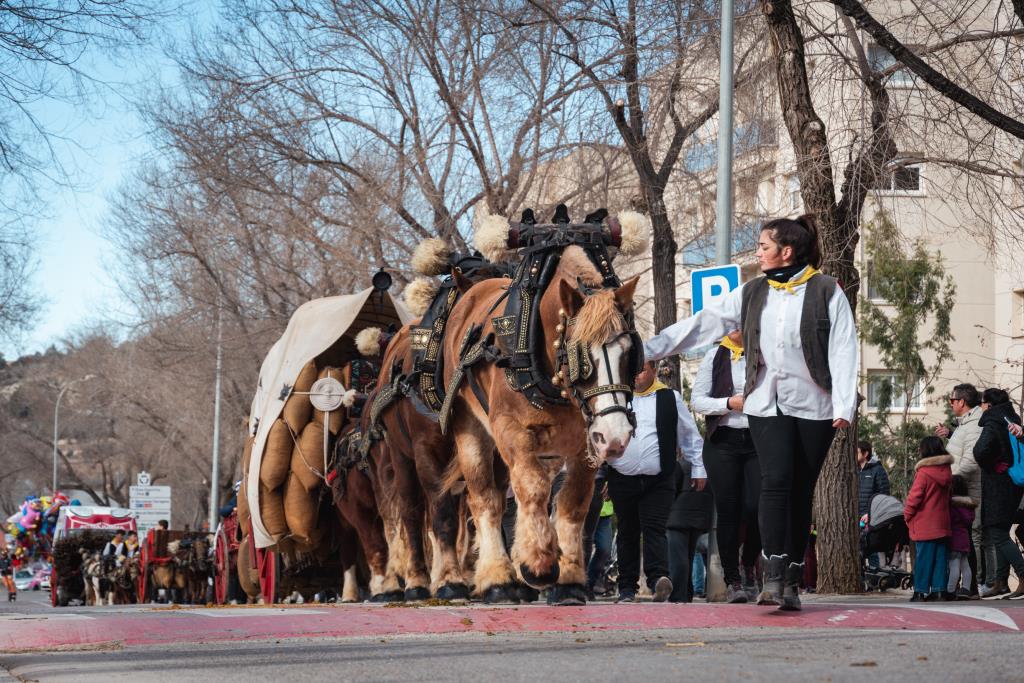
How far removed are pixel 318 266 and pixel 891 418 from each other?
22287 millimetres

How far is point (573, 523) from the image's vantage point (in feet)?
29.3

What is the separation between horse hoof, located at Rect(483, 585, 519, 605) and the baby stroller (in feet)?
24.5

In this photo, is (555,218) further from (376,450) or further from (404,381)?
(376,450)

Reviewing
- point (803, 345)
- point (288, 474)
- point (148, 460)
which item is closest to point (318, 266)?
point (288, 474)

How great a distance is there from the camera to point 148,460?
66812 millimetres

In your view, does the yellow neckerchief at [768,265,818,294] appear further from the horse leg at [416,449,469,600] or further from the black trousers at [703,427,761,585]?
the horse leg at [416,449,469,600]

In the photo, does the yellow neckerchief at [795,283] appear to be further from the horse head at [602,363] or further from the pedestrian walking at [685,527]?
the pedestrian walking at [685,527]

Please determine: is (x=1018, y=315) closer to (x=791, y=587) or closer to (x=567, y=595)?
(x=567, y=595)

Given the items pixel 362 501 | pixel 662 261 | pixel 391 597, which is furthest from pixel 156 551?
pixel 391 597

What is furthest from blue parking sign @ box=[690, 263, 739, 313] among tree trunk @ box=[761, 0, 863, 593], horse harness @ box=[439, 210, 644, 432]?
horse harness @ box=[439, 210, 644, 432]

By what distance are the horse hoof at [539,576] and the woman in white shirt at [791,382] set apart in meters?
1.17

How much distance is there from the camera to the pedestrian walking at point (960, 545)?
42.2ft

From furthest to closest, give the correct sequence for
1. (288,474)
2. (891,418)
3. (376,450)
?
1. (891,418)
2. (288,474)
3. (376,450)

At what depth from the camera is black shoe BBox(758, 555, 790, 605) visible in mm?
7656
